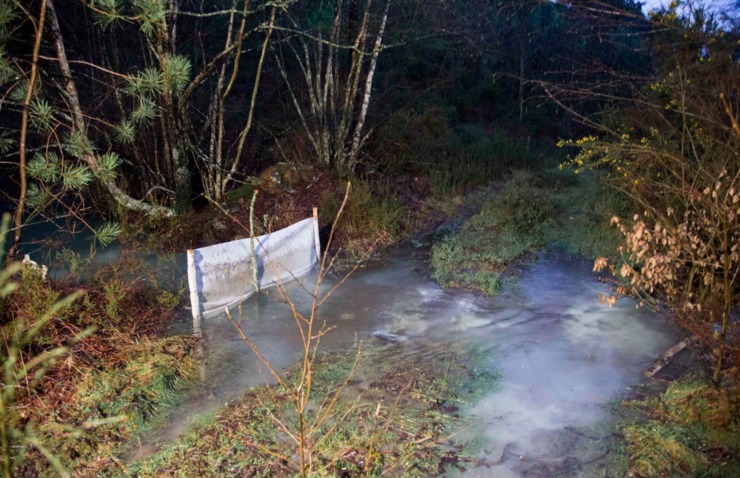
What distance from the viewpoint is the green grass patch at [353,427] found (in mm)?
3535

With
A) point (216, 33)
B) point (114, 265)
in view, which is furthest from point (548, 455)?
point (216, 33)

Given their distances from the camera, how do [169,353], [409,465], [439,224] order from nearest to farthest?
[409,465] < [169,353] < [439,224]

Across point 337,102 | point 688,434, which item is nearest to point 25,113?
point 688,434

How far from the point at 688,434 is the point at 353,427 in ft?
7.26

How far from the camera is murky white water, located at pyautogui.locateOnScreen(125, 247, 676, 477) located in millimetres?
4020

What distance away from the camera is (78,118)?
6.25 metres

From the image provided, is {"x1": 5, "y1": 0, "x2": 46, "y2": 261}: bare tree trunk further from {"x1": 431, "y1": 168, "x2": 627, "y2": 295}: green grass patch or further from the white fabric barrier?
{"x1": 431, "y1": 168, "x2": 627, "y2": 295}: green grass patch

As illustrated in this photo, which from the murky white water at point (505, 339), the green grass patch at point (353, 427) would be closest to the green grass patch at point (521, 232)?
the murky white water at point (505, 339)

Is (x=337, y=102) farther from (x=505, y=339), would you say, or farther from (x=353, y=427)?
(x=353, y=427)

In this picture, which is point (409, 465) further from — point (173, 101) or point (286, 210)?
point (173, 101)

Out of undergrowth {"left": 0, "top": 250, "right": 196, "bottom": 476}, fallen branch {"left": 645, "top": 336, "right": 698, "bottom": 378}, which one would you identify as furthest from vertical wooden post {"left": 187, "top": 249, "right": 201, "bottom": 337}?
fallen branch {"left": 645, "top": 336, "right": 698, "bottom": 378}

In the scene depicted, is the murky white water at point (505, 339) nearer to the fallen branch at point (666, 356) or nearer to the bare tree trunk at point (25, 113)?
the fallen branch at point (666, 356)

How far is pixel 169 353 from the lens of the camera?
5.01m

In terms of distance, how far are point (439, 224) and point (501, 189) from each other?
2940 mm
